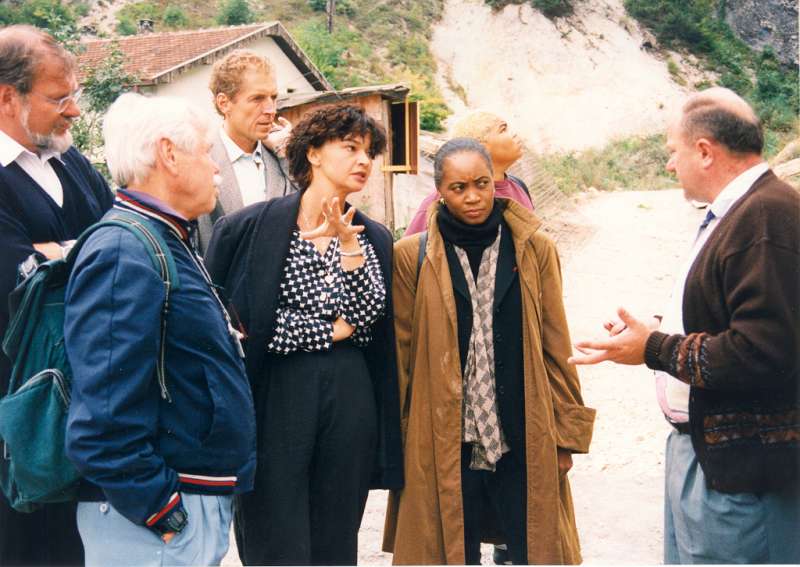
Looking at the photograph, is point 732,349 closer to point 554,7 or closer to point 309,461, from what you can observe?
point 309,461

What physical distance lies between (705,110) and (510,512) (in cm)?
169

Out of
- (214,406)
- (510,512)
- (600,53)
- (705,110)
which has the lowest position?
(510,512)

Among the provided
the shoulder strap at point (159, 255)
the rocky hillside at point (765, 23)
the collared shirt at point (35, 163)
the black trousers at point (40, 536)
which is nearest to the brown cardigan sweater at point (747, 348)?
the shoulder strap at point (159, 255)

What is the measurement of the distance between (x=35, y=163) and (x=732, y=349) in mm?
2397

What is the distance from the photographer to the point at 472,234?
3.34 metres

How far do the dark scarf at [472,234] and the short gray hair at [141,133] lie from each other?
1261mm

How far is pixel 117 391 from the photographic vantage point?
2055mm

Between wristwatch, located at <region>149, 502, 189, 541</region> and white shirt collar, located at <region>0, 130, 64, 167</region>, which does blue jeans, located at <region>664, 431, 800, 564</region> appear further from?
white shirt collar, located at <region>0, 130, 64, 167</region>

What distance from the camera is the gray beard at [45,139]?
112 inches

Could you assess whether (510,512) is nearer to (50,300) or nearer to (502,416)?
(502,416)

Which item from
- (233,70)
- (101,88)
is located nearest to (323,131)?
(233,70)

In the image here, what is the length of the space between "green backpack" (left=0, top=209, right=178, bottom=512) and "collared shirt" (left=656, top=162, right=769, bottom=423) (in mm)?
1599

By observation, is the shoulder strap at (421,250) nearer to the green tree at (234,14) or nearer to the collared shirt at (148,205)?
the collared shirt at (148,205)

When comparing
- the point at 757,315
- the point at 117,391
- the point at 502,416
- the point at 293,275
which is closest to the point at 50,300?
the point at 117,391
